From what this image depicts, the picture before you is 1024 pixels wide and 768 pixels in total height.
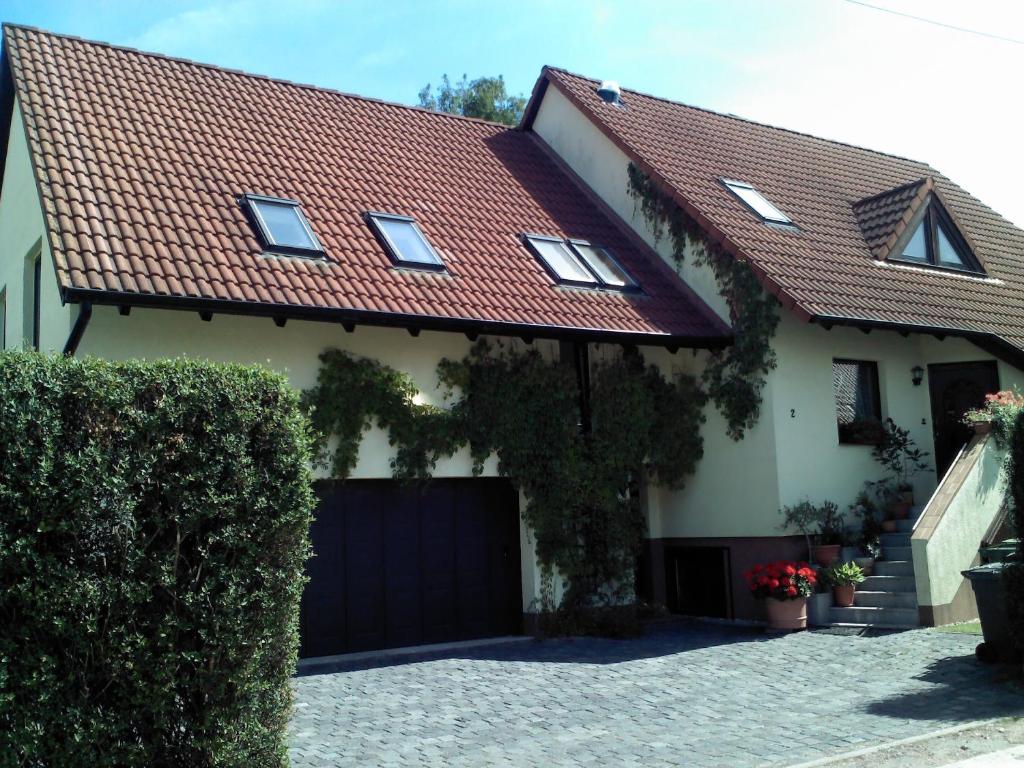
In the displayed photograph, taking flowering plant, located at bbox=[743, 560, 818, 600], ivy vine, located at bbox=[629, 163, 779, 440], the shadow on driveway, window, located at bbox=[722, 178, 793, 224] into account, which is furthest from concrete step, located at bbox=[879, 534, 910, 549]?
window, located at bbox=[722, 178, 793, 224]

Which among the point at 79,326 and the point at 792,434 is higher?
the point at 79,326

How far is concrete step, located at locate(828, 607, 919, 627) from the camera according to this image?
42.3 feet

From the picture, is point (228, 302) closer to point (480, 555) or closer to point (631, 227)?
point (480, 555)

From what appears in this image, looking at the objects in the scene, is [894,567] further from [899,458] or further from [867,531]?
[899,458]

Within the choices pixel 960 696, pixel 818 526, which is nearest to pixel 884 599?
pixel 818 526

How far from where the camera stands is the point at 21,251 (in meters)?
13.6

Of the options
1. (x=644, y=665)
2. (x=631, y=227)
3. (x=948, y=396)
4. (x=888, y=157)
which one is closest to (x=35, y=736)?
(x=644, y=665)

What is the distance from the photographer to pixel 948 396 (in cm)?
1677

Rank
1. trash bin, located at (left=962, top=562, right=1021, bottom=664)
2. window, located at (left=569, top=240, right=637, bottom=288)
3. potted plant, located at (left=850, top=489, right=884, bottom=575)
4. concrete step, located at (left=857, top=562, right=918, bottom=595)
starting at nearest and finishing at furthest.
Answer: trash bin, located at (left=962, top=562, right=1021, bottom=664)
concrete step, located at (left=857, top=562, right=918, bottom=595)
potted plant, located at (left=850, top=489, right=884, bottom=575)
window, located at (left=569, top=240, right=637, bottom=288)

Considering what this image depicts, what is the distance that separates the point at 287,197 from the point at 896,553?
9.58 metres

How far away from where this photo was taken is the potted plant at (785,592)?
1320 centimetres

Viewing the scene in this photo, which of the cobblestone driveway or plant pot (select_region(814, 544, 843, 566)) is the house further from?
the cobblestone driveway

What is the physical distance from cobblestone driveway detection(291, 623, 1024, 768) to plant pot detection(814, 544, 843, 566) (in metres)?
1.59

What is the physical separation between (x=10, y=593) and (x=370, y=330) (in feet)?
23.0
